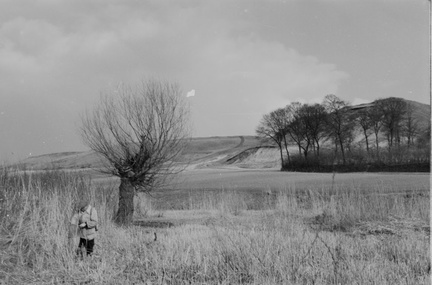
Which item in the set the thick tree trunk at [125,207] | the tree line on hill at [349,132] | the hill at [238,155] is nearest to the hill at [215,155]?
the hill at [238,155]

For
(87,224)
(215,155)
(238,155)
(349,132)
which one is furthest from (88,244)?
(215,155)

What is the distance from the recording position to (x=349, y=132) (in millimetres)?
62656

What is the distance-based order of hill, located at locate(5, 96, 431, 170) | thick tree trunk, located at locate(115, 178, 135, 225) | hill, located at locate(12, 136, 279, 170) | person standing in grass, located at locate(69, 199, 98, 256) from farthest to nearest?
hill, located at locate(12, 136, 279, 170) < hill, located at locate(5, 96, 431, 170) < thick tree trunk, located at locate(115, 178, 135, 225) < person standing in grass, located at locate(69, 199, 98, 256)

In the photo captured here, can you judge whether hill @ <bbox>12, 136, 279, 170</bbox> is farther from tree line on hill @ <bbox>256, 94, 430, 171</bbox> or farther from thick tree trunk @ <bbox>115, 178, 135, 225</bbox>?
thick tree trunk @ <bbox>115, 178, 135, 225</bbox>

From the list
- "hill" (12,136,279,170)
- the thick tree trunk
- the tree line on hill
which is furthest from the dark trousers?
"hill" (12,136,279,170)

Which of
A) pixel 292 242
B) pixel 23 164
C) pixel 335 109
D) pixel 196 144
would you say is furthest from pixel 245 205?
pixel 196 144

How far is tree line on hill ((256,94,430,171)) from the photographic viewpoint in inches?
1719

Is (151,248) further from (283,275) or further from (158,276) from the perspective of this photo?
(283,275)

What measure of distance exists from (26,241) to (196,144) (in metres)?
→ 124

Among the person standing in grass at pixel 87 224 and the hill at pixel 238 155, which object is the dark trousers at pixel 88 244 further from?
the hill at pixel 238 155

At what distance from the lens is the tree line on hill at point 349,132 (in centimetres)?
4366

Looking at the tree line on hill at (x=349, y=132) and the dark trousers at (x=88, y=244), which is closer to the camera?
the dark trousers at (x=88, y=244)

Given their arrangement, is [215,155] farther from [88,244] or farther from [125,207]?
[88,244]

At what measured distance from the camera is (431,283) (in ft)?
18.1
